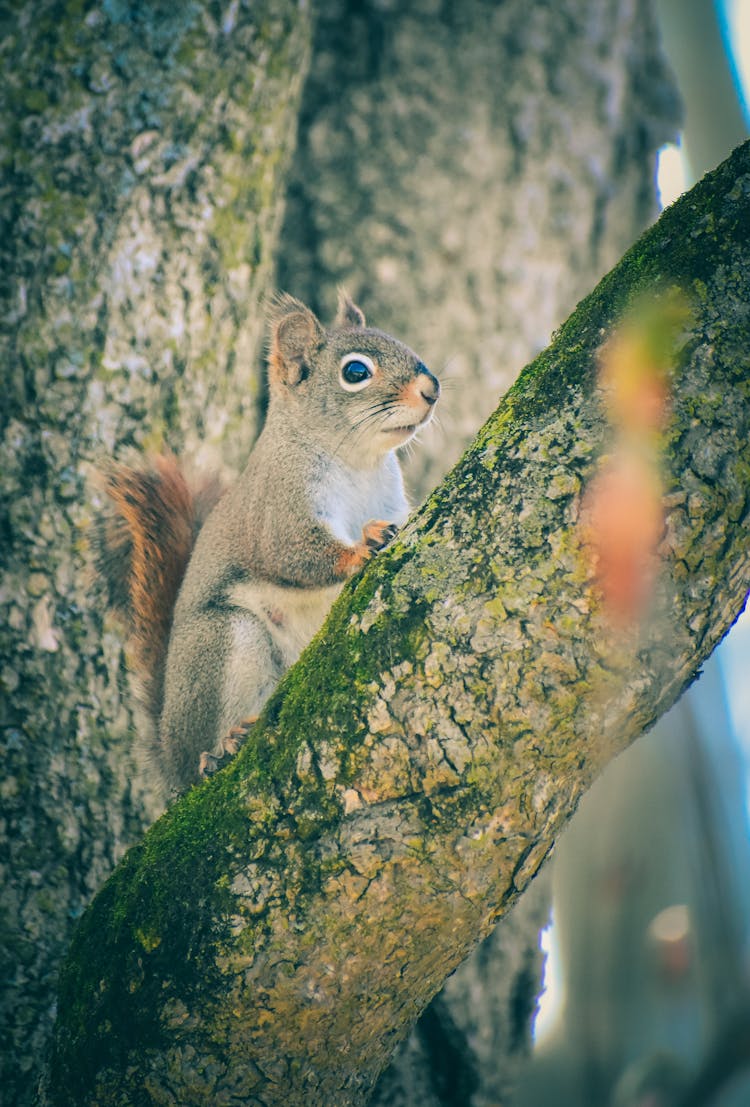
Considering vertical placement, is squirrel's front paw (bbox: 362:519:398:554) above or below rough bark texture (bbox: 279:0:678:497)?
below

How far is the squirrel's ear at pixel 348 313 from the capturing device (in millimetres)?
2355

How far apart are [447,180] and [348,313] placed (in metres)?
0.48

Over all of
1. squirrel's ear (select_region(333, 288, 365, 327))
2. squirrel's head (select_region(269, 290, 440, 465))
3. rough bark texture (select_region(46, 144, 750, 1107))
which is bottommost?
rough bark texture (select_region(46, 144, 750, 1107))

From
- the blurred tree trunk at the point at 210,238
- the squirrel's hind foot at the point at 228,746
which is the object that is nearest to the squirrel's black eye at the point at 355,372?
the blurred tree trunk at the point at 210,238

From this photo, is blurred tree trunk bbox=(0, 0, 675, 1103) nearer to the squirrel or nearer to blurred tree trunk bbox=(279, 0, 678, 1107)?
blurred tree trunk bbox=(279, 0, 678, 1107)

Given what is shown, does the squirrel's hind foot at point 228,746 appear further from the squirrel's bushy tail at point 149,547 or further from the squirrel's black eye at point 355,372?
the squirrel's black eye at point 355,372

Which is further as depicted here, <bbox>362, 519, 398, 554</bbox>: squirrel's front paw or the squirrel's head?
the squirrel's head

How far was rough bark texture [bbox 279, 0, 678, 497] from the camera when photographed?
2.48m

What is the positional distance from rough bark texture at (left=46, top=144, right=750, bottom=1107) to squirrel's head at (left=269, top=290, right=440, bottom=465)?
85 cm

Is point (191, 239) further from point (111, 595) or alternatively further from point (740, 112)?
point (740, 112)

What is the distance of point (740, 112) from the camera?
3.86 meters

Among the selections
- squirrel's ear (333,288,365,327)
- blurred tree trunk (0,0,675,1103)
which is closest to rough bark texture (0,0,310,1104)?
blurred tree trunk (0,0,675,1103)

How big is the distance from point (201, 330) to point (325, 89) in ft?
2.93

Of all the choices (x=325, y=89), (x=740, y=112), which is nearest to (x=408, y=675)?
(x=325, y=89)
